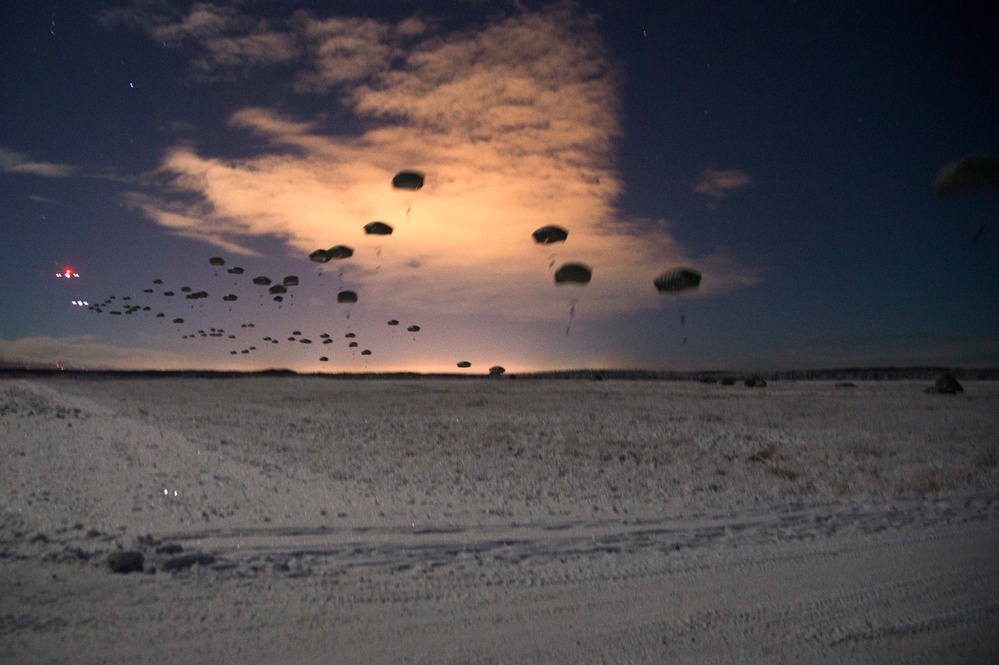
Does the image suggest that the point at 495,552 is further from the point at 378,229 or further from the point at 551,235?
the point at 378,229

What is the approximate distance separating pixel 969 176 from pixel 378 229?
84.4 feet

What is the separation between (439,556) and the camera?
8102 mm

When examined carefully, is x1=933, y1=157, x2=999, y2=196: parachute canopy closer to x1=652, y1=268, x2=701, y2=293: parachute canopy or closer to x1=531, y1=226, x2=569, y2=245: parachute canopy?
x1=652, y1=268, x2=701, y2=293: parachute canopy

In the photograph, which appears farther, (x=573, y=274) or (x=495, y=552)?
(x=573, y=274)

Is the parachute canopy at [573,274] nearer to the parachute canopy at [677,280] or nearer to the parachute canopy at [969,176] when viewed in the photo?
the parachute canopy at [677,280]

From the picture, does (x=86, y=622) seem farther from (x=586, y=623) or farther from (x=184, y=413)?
(x=184, y=413)

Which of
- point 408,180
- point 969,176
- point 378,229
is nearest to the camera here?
point 969,176

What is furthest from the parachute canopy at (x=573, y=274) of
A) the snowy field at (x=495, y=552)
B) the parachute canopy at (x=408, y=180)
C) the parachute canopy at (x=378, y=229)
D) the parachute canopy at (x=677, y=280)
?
the snowy field at (x=495, y=552)

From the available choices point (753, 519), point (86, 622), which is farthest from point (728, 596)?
point (86, 622)

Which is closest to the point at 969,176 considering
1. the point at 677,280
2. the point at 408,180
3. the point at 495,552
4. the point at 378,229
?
the point at 677,280

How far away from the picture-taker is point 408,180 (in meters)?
28.4

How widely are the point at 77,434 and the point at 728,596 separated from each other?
66.2 feet

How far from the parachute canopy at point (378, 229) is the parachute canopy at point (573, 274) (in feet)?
32.3

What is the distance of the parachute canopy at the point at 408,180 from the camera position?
28.1m
